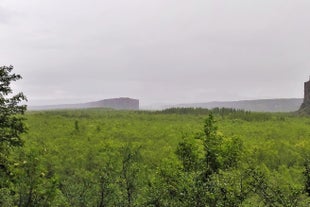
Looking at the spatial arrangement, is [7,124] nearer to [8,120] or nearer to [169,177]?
[8,120]

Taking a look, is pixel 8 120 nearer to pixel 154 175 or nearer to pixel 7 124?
pixel 7 124

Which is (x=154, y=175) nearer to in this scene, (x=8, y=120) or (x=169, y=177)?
(x=169, y=177)

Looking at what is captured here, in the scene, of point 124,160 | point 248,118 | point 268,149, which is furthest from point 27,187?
point 248,118

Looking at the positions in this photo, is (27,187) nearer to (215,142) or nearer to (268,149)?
(215,142)

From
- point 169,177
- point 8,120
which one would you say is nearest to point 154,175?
point 169,177

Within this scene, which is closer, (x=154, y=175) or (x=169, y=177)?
(x=169, y=177)

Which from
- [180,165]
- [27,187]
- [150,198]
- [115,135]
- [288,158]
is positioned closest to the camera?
[150,198]

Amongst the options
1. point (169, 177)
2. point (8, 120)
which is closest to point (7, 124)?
point (8, 120)

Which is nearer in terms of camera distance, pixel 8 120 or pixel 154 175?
pixel 8 120

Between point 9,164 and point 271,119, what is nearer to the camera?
point 9,164

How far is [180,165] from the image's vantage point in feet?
145

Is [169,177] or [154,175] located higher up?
[169,177]

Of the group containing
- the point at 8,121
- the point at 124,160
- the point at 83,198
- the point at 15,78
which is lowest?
the point at 83,198

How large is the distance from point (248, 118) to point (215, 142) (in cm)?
15459
